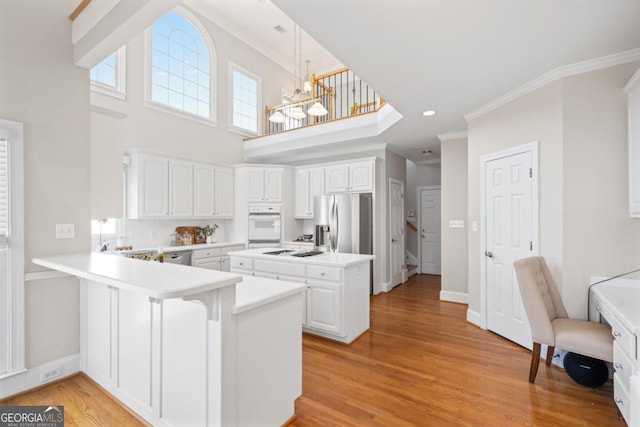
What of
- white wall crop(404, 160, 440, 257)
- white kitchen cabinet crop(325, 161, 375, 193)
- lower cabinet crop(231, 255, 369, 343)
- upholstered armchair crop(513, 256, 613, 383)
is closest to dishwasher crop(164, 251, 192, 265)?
lower cabinet crop(231, 255, 369, 343)

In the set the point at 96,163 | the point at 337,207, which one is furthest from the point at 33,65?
the point at 337,207

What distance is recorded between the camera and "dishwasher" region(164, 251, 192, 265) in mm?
4480

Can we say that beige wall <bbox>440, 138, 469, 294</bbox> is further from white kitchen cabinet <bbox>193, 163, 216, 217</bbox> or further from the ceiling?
white kitchen cabinet <bbox>193, 163, 216, 217</bbox>

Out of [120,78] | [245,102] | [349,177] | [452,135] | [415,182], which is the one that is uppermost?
[245,102]

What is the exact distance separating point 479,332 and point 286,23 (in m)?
6.67

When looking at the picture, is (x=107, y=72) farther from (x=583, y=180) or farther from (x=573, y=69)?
(x=583, y=180)

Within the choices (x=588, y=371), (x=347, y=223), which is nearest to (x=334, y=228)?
(x=347, y=223)

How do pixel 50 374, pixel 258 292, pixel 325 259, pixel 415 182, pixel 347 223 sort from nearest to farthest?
1. pixel 258 292
2. pixel 50 374
3. pixel 325 259
4. pixel 347 223
5. pixel 415 182

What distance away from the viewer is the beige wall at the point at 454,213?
15.4 ft

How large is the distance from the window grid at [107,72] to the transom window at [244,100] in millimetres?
2181

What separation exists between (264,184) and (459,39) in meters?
4.26

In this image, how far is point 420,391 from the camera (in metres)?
2.31

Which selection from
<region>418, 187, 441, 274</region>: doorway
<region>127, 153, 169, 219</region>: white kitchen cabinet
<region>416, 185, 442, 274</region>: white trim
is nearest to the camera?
<region>127, 153, 169, 219</region>: white kitchen cabinet

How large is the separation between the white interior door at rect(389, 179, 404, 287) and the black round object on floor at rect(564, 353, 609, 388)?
10.7ft
